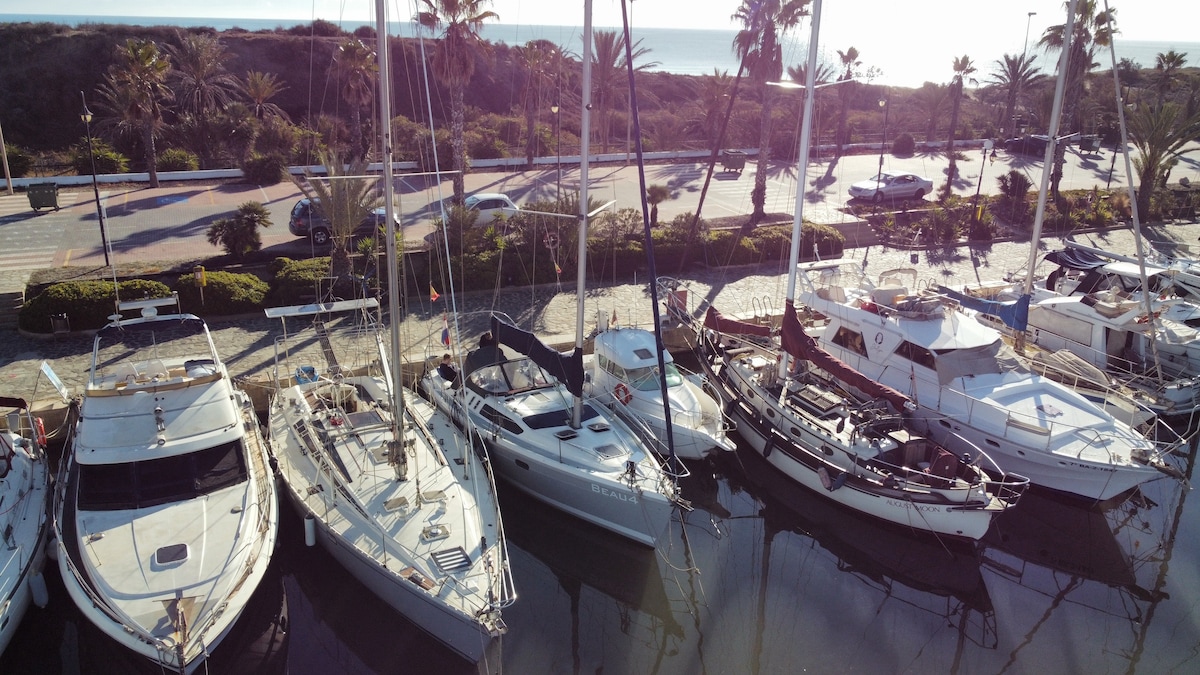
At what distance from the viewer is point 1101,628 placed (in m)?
12.5

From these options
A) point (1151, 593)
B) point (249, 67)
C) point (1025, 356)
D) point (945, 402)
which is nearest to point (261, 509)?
point (945, 402)

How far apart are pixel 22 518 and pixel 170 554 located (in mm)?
2958

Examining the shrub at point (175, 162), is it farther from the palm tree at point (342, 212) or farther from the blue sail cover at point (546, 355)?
the blue sail cover at point (546, 355)

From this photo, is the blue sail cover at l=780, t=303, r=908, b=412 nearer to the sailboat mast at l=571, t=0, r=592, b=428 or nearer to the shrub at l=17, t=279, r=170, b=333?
the sailboat mast at l=571, t=0, r=592, b=428

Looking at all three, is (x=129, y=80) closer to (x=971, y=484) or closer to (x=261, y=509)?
(x=261, y=509)

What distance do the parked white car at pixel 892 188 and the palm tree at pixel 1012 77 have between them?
749 inches

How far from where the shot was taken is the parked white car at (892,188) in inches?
1417

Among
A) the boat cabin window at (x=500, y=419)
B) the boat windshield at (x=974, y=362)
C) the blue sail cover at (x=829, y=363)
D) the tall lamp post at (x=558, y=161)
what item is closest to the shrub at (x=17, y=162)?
the tall lamp post at (x=558, y=161)

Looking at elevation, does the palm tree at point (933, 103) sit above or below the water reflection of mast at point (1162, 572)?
above

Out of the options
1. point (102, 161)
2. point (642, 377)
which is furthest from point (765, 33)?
point (102, 161)

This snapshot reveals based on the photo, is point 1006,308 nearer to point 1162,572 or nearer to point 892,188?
point 1162,572

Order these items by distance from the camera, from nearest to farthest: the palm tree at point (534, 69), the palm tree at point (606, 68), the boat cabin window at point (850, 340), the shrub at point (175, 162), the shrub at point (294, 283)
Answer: the boat cabin window at point (850, 340) < the shrub at point (294, 283) < the shrub at point (175, 162) < the palm tree at point (534, 69) < the palm tree at point (606, 68)

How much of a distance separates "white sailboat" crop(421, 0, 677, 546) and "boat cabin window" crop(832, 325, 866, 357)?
606 cm

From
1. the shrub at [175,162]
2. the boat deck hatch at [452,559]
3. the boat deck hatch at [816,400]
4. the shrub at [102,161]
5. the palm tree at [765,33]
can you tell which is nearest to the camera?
the boat deck hatch at [452,559]
